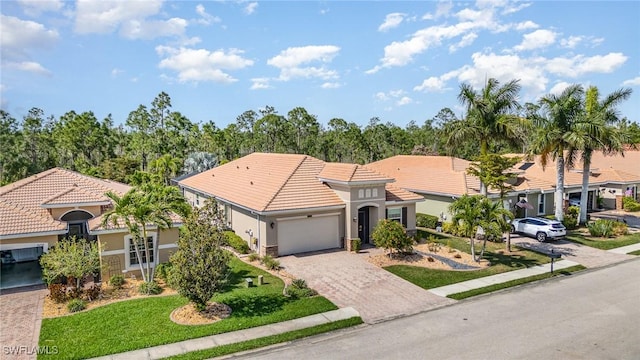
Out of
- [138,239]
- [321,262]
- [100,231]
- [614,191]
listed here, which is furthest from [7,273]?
[614,191]

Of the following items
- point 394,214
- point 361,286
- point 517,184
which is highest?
point 517,184

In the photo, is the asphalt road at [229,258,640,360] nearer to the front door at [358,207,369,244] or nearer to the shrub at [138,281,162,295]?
the shrub at [138,281,162,295]

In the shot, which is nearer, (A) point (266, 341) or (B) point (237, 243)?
(A) point (266, 341)

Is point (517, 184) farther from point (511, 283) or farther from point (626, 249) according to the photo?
point (511, 283)

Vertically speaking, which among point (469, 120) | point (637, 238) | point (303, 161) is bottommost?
point (637, 238)

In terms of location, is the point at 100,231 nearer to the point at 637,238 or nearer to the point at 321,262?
the point at 321,262

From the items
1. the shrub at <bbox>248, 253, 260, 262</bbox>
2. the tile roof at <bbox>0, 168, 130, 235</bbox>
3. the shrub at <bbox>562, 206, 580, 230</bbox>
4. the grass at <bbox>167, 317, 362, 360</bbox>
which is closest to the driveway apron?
the shrub at <bbox>562, 206, 580, 230</bbox>

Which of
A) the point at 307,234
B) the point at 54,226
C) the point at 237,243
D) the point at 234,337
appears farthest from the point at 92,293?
the point at 307,234
